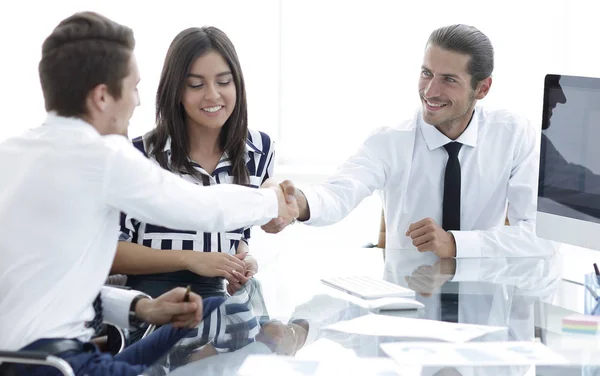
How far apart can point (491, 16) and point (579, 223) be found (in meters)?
2.53

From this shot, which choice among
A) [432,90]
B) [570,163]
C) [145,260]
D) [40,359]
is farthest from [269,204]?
[432,90]

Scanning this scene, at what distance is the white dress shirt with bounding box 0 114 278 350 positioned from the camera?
1504mm

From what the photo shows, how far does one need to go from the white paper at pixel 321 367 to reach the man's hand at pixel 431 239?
1.15 meters

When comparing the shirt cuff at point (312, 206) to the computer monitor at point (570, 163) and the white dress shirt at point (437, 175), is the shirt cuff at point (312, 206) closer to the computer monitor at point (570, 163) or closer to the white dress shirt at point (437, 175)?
the white dress shirt at point (437, 175)

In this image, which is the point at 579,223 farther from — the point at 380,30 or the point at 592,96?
the point at 380,30

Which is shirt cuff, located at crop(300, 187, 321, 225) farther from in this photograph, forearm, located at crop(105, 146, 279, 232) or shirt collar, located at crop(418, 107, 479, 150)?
forearm, located at crop(105, 146, 279, 232)

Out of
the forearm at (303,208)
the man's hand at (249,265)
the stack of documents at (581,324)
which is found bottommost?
the man's hand at (249,265)

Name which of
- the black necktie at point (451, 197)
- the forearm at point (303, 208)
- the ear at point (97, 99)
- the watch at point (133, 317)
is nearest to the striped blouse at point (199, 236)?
the forearm at point (303, 208)

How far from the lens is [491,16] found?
15.2 feet

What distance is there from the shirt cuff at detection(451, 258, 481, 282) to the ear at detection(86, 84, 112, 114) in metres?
1.21

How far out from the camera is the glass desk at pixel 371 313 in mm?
1491

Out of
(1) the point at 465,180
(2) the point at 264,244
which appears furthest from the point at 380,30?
(1) the point at 465,180

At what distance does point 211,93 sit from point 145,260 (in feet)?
2.01

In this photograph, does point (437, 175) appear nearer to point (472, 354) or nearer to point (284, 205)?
point (284, 205)
